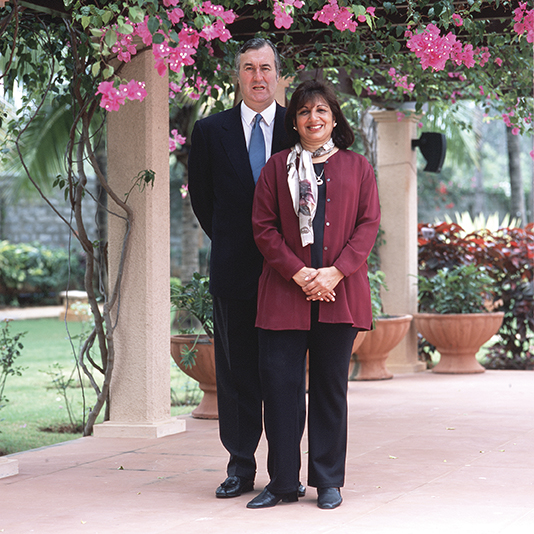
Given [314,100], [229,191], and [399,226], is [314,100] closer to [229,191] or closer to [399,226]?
[229,191]

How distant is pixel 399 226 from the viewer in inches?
330

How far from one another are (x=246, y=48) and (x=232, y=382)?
1.39 meters

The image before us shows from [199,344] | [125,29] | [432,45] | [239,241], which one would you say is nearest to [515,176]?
[199,344]

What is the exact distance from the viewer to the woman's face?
3.34m

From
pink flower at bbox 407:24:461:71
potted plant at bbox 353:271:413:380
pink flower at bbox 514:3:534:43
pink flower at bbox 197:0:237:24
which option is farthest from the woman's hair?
potted plant at bbox 353:271:413:380

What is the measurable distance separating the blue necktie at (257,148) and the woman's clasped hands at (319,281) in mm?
596

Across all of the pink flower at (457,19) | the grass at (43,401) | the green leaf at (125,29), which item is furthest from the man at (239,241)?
the grass at (43,401)

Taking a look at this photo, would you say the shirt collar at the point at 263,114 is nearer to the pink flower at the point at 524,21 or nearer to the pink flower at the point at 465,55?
the pink flower at the point at 524,21

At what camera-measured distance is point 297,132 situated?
11.3ft

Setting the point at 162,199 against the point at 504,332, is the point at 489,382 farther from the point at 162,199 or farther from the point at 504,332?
the point at 162,199

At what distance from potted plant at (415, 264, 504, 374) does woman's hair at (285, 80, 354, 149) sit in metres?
4.87

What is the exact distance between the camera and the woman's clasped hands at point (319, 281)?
3215 millimetres

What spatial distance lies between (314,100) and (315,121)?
0.09m

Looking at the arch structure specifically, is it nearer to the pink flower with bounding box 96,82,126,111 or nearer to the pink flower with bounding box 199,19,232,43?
the pink flower with bounding box 96,82,126,111
